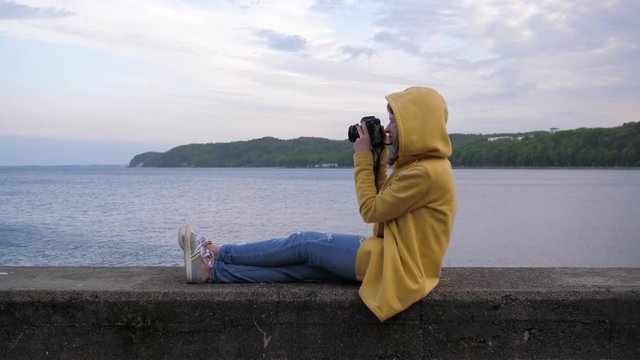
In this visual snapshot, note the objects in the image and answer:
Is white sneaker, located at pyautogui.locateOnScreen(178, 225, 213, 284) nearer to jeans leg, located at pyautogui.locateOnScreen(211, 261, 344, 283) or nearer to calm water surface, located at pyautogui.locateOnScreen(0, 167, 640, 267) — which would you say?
jeans leg, located at pyautogui.locateOnScreen(211, 261, 344, 283)

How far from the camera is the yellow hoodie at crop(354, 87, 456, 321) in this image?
3566 mm

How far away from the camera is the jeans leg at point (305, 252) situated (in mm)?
3844

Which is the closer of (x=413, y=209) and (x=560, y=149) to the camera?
(x=413, y=209)

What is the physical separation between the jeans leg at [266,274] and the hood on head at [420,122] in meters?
0.90

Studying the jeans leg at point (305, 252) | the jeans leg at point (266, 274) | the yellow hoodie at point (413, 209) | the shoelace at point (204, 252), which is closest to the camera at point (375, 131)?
the yellow hoodie at point (413, 209)

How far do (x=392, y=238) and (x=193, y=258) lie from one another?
3.84ft

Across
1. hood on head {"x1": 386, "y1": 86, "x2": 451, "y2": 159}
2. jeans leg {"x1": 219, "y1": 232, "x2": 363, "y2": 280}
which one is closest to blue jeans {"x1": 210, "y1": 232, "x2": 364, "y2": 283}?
jeans leg {"x1": 219, "y1": 232, "x2": 363, "y2": 280}

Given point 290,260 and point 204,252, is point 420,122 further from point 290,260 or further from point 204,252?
point 204,252

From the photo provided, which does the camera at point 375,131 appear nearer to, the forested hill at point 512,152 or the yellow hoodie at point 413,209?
the yellow hoodie at point 413,209

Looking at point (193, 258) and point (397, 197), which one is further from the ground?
point (397, 197)

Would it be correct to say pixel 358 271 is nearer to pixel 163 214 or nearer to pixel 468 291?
pixel 468 291

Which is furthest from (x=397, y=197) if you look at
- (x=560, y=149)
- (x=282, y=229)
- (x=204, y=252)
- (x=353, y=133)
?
(x=560, y=149)

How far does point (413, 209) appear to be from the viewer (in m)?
3.67

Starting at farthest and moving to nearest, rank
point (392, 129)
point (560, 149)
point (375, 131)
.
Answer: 1. point (560, 149)
2. point (375, 131)
3. point (392, 129)
